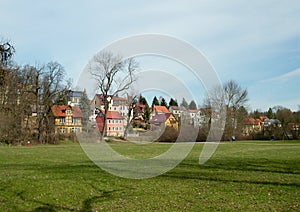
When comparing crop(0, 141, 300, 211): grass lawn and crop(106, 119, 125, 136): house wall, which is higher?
crop(106, 119, 125, 136): house wall

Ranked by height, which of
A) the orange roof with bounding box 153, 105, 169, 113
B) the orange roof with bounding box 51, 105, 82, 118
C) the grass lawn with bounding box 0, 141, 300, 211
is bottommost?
the grass lawn with bounding box 0, 141, 300, 211

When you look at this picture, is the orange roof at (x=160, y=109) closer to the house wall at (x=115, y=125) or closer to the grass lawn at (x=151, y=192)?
the grass lawn at (x=151, y=192)

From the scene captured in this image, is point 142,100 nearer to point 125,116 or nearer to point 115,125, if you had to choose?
point 125,116

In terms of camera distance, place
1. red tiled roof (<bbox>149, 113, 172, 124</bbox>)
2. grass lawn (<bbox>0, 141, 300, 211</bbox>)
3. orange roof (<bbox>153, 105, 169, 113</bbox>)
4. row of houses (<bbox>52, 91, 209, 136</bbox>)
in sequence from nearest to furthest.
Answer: grass lawn (<bbox>0, 141, 300, 211</bbox>) → orange roof (<bbox>153, 105, 169, 113</bbox>) → row of houses (<bbox>52, 91, 209, 136</bbox>) → red tiled roof (<bbox>149, 113, 172, 124</bbox>)

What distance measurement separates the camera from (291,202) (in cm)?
880

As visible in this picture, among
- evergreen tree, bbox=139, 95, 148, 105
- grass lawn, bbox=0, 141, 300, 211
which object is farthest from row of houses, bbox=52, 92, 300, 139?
grass lawn, bbox=0, 141, 300, 211

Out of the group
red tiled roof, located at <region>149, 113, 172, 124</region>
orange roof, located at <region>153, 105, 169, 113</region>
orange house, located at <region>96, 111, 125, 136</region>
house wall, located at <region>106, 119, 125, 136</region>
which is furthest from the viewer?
house wall, located at <region>106, 119, 125, 136</region>

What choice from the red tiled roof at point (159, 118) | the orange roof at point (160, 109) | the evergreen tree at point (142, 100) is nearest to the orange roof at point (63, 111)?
the evergreen tree at point (142, 100)

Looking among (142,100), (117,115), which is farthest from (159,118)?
(117,115)

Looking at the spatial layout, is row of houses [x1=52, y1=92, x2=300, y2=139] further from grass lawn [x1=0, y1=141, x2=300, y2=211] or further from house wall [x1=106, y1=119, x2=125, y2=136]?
grass lawn [x1=0, y1=141, x2=300, y2=211]

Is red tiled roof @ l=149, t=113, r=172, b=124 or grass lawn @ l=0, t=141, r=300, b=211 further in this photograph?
red tiled roof @ l=149, t=113, r=172, b=124

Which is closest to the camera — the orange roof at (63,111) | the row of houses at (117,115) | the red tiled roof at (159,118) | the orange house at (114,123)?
the row of houses at (117,115)

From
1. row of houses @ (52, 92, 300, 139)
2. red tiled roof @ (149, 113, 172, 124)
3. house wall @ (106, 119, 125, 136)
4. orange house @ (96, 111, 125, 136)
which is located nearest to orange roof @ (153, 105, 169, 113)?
row of houses @ (52, 92, 300, 139)

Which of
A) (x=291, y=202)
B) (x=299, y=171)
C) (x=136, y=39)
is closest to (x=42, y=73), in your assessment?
(x=136, y=39)
